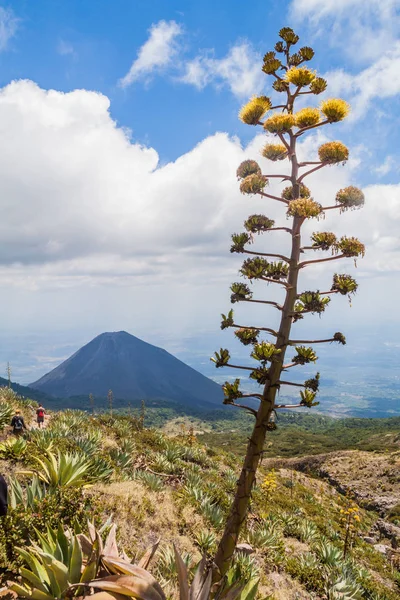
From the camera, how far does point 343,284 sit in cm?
Answer: 410

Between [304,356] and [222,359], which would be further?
[222,359]

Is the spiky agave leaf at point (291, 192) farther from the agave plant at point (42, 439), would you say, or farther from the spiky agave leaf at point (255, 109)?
the agave plant at point (42, 439)

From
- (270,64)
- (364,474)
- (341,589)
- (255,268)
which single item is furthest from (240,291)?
(364,474)

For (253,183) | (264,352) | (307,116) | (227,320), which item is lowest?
(264,352)

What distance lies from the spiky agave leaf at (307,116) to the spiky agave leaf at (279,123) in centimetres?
15

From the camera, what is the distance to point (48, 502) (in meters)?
5.92

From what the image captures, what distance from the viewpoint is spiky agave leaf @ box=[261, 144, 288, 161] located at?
480 centimetres

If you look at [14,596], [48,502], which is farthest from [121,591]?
[48,502]

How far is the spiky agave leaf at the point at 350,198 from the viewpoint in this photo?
4.27 meters

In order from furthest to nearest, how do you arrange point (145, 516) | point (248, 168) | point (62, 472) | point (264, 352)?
point (145, 516) → point (62, 472) → point (248, 168) → point (264, 352)

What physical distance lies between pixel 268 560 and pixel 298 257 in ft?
25.0

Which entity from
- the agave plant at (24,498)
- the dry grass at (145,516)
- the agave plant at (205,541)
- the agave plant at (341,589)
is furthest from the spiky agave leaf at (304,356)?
the agave plant at (341,589)

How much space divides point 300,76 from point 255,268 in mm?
2650

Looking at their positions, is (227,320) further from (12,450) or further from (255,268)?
(12,450)
